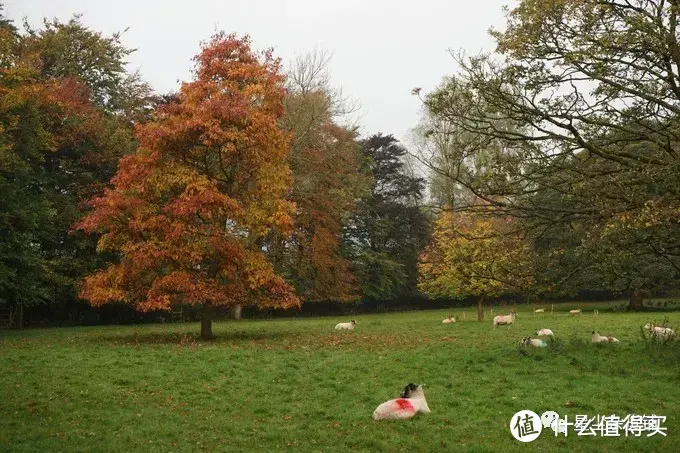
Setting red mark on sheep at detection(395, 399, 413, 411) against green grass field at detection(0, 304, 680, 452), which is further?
red mark on sheep at detection(395, 399, 413, 411)

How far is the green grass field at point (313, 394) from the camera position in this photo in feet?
29.9

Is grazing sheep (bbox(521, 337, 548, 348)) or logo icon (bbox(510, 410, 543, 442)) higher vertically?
grazing sheep (bbox(521, 337, 548, 348))

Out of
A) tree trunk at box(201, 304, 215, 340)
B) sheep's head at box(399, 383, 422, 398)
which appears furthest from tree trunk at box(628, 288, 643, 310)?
sheep's head at box(399, 383, 422, 398)

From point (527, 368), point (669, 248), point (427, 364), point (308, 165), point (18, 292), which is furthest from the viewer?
point (308, 165)

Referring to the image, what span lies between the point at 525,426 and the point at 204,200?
1414 cm

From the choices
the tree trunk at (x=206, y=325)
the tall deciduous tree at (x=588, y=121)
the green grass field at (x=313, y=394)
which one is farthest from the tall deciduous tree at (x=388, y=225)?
the tall deciduous tree at (x=588, y=121)

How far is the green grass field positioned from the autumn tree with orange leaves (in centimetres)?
290

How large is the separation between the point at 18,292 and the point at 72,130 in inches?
406

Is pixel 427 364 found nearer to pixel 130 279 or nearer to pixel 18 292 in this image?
pixel 130 279

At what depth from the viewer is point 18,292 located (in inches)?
1077

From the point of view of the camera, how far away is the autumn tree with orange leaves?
21375mm

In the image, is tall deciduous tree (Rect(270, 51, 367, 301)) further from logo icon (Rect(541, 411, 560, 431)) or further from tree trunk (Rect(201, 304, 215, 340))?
logo icon (Rect(541, 411, 560, 431))

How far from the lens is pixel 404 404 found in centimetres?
1027

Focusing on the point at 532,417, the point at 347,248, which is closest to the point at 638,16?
the point at 532,417
